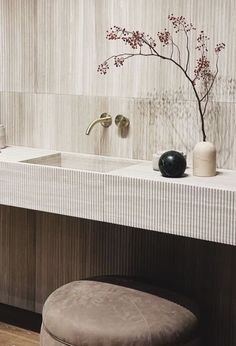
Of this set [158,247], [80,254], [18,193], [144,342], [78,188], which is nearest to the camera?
[144,342]

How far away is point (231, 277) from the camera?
2258mm

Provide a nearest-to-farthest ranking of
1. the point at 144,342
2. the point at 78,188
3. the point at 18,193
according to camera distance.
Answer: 1. the point at 144,342
2. the point at 78,188
3. the point at 18,193

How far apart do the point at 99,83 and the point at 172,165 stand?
658 millimetres

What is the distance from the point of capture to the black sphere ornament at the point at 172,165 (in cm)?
199

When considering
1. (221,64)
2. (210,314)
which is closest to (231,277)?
(210,314)

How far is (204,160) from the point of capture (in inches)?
80.8

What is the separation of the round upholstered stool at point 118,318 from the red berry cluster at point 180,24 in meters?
1.03

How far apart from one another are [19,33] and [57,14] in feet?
0.78

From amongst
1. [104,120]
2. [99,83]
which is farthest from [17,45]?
[104,120]

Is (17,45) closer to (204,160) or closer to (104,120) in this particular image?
(104,120)

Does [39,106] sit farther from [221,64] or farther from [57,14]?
[221,64]

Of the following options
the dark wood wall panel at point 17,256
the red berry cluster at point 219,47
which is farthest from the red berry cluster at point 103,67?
the dark wood wall panel at point 17,256

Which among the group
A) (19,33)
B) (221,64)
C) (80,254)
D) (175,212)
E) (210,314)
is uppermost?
(19,33)

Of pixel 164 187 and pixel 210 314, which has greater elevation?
pixel 164 187
